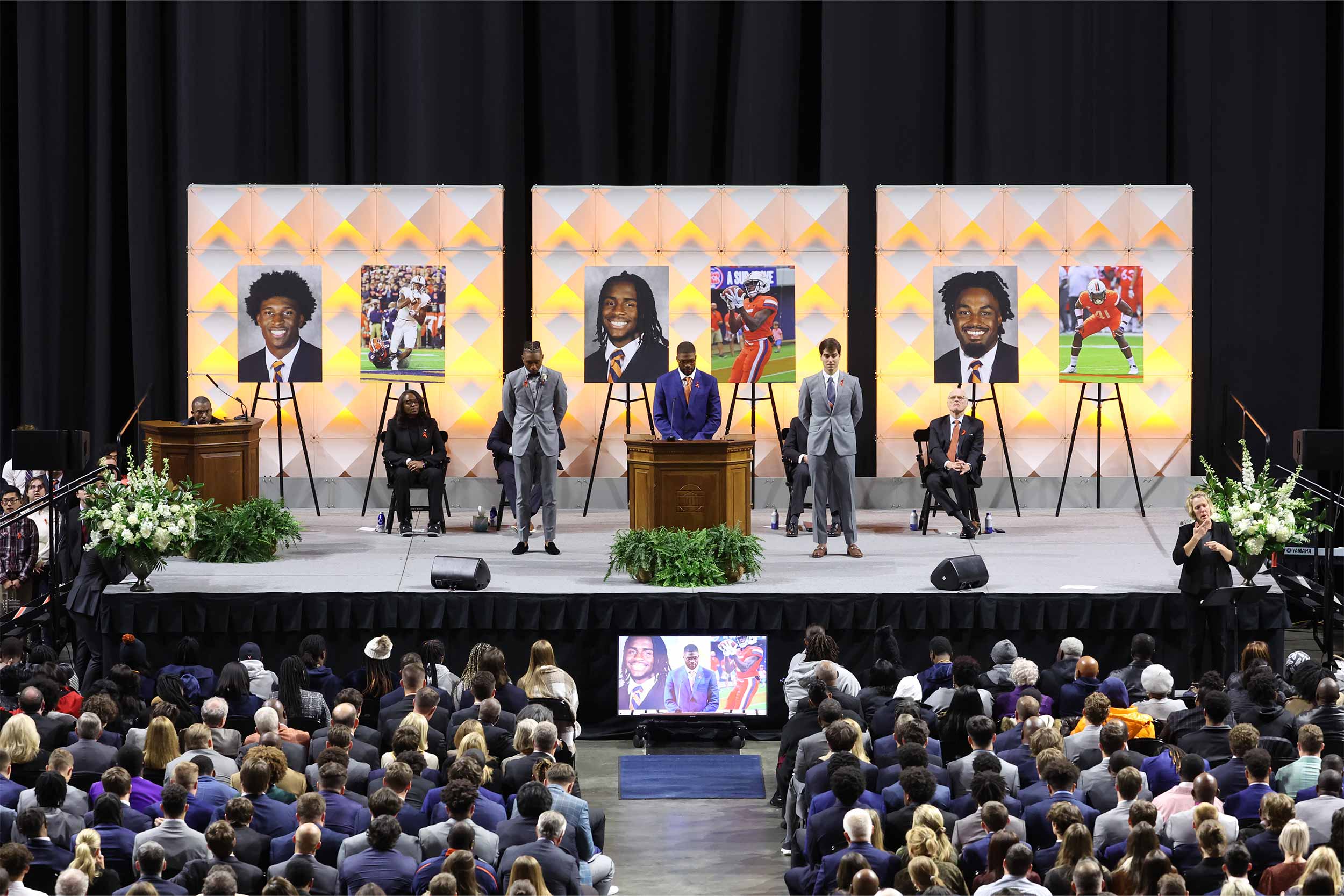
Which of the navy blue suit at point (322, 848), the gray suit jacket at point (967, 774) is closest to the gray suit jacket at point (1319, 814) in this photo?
the gray suit jacket at point (967, 774)

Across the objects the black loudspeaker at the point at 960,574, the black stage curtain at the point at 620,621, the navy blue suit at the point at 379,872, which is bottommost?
the navy blue suit at the point at 379,872

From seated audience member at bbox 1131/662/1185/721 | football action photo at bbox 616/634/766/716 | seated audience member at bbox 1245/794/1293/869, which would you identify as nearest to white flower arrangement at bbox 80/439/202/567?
football action photo at bbox 616/634/766/716

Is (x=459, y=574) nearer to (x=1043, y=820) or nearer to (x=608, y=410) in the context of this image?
(x=608, y=410)

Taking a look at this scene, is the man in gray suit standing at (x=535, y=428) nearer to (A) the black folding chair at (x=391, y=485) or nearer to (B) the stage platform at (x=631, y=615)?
(B) the stage platform at (x=631, y=615)

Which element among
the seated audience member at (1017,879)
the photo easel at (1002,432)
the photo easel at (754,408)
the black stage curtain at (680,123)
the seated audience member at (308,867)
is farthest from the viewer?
the black stage curtain at (680,123)

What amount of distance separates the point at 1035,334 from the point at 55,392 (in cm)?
926

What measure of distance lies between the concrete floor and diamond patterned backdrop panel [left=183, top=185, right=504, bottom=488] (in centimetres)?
523

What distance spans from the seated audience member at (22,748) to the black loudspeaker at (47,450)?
406 centimetres

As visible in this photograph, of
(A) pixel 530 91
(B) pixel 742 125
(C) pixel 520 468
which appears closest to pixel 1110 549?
(C) pixel 520 468

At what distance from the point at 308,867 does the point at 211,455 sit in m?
7.13

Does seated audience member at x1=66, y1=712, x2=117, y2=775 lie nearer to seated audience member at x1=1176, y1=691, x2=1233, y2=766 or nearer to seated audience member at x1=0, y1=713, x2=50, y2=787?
seated audience member at x1=0, y1=713, x2=50, y2=787

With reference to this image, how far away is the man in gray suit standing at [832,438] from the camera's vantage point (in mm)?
12664

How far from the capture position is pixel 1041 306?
15.5 m

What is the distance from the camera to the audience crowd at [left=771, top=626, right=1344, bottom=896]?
662cm
